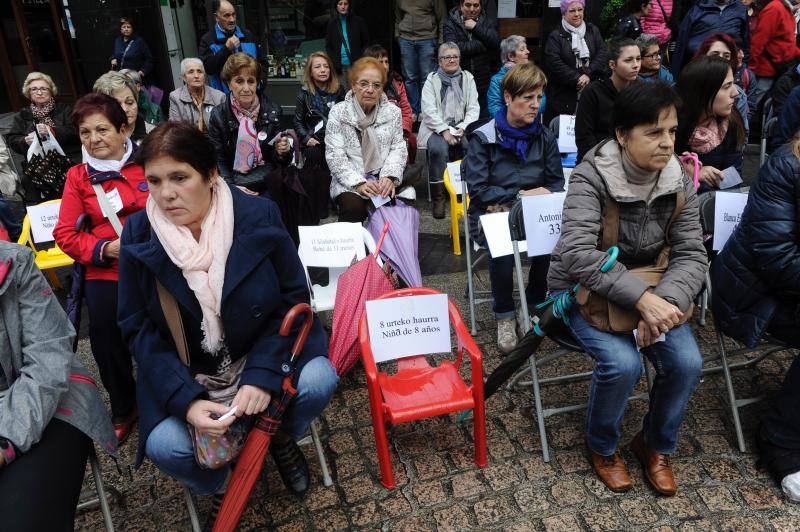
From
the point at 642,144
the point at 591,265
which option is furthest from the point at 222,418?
the point at 642,144

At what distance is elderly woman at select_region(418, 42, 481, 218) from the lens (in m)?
6.32

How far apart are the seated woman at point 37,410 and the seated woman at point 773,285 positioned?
291 centimetres

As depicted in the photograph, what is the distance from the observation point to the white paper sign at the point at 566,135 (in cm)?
510

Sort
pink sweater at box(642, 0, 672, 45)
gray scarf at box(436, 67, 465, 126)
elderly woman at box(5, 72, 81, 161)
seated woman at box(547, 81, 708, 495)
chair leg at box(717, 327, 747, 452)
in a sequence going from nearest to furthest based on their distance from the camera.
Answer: seated woman at box(547, 81, 708, 495) → chair leg at box(717, 327, 747, 452) → elderly woman at box(5, 72, 81, 161) → gray scarf at box(436, 67, 465, 126) → pink sweater at box(642, 0, 672, 45)

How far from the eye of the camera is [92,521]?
2746 mm

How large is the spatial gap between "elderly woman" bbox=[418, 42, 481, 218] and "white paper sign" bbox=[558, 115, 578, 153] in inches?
53.5

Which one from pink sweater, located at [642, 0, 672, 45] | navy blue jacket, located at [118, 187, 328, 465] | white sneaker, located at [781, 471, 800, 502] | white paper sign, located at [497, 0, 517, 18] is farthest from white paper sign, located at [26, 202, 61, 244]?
white paper sign, located at [497, 0, 517, 18]

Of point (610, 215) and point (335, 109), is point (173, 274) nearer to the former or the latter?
point (610, 215)

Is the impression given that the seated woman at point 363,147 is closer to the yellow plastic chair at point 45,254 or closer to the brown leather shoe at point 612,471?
the yellow plastic chair at point 45,254

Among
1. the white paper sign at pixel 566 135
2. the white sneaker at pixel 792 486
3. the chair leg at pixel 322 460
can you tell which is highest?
the white paper sign at pixel 566 135

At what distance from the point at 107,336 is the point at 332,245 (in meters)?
1.37

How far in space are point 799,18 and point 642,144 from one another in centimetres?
651

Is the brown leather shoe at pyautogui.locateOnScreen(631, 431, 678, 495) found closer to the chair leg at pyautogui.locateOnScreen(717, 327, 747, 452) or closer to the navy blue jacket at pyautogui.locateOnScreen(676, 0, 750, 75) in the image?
the chair leg at pyautogui.locateOnScreen(717, 327, 747, 452)

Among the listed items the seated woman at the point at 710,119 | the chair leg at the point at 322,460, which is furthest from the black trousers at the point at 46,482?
the seated woman at the point at 710,119
